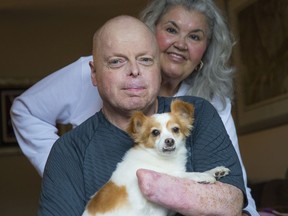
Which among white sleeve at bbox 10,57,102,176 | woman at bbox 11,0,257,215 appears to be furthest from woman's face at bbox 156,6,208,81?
white sleeve at bbox 10,57,102,176

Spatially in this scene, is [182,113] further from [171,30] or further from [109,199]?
[171,30]

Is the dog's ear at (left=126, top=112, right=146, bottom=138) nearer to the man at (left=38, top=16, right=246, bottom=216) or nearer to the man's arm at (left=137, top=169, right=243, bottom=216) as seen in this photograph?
the man at (left=38, top=16, right=246, bottom=216)

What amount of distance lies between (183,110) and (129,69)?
0.17 metres

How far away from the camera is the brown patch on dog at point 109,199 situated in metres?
1.42

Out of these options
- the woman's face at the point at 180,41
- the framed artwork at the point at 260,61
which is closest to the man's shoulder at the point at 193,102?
the woman's face at the point at 180,41

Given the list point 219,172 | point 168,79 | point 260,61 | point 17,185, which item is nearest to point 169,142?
point 219,172

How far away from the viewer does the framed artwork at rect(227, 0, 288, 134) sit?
3.88 m

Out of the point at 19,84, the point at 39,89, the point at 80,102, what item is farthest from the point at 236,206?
the point at 19,84

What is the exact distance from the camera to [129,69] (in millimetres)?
1497

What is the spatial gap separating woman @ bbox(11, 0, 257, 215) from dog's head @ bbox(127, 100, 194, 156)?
45 centimetres

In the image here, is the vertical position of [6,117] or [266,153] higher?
[266,153]

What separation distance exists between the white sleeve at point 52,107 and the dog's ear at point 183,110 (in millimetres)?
489

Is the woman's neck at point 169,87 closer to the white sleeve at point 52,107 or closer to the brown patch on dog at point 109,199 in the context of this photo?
the white sleeve at point 52,107

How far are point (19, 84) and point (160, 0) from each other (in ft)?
10.8
